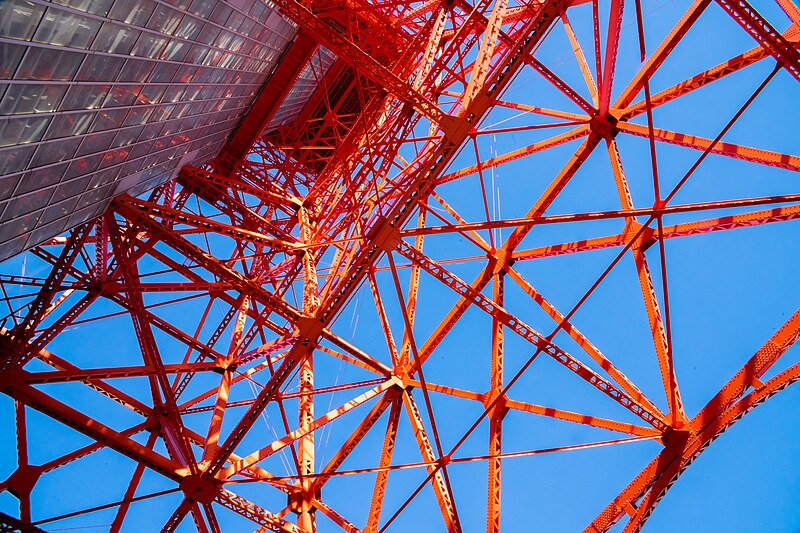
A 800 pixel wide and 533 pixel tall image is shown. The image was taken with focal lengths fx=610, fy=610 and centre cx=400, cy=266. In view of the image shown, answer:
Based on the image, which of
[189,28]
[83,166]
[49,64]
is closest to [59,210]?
[83,166]

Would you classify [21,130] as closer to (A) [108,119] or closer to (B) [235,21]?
(A) [108,119]

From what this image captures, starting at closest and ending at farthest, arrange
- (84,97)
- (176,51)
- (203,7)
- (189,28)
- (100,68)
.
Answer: (84,97) → (100,68) → (176,51) → (189,28) → (203,7)

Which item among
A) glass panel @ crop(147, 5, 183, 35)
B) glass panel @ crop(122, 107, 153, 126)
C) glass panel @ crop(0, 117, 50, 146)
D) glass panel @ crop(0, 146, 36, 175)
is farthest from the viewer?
glass panel @ crop(122, 107, 153, 126)

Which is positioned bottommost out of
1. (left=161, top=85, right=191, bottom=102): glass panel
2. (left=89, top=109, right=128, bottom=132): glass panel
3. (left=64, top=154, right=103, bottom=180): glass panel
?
(left=64, top=154, right=103, bottom=180): glass panel

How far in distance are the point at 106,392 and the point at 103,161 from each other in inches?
245

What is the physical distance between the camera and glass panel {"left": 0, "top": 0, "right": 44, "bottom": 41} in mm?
8258

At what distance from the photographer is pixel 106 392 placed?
1627 centimetres

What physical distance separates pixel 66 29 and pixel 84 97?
1847 mm

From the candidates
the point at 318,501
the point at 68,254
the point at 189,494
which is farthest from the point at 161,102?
the point at 318,501

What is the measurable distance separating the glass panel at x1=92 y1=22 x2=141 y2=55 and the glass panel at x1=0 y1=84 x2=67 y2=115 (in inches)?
46.0

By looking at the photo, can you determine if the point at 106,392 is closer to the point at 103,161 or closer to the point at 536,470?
the point at 103,161

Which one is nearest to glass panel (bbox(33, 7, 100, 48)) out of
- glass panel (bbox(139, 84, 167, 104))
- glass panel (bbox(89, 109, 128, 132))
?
glass panel (bbox(89, 109, 128, 132))

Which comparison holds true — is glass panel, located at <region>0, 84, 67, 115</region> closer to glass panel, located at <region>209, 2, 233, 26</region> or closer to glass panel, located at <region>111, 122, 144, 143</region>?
glass panel, located at <region>111, 122, 144, 143</region>

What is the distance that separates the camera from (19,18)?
862 centimetres
